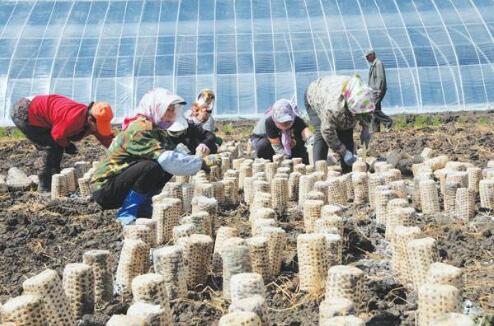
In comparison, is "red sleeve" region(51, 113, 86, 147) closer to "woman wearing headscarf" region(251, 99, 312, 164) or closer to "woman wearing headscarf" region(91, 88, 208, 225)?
"woman wearing headscarf" region(91, 88, 208, 225)

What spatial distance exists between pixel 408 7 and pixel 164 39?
20.7 ft

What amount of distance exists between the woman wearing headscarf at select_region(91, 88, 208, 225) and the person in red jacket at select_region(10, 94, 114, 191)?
4.06ft

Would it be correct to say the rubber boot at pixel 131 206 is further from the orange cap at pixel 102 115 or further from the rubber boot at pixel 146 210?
the orange cap at pixel 102 115

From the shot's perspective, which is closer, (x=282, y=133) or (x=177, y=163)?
(x=177, y=163)

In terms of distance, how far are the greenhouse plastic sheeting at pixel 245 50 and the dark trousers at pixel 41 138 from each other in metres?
7.76

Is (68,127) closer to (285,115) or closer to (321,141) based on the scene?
(285,115)

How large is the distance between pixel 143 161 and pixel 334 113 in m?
2.40

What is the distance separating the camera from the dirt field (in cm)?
349

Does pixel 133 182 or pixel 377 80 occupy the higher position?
pixel 377 80

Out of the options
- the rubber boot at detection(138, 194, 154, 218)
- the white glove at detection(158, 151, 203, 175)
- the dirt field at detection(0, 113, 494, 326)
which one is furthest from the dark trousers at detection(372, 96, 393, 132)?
the white glove at detection(158, 151, 203, 175)

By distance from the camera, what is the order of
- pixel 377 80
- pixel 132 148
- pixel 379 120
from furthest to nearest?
pixel 377 80
pixel 379 120
pixel 132 148

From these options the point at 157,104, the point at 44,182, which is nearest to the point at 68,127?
the point at 44,182

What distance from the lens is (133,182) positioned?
5.52 m

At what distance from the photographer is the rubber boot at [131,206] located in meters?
5.61
